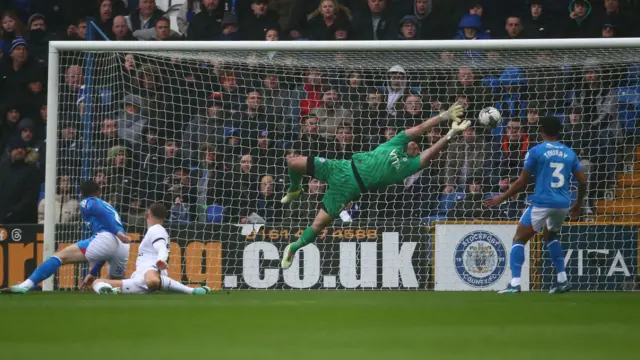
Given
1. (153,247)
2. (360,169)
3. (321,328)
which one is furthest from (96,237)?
(321,328)

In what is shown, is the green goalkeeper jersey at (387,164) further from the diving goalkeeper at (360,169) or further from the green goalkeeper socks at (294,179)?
the green goalkeeper socks at (294,179)

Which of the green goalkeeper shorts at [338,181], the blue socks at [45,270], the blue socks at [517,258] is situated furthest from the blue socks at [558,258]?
the blue socks at [45,270]

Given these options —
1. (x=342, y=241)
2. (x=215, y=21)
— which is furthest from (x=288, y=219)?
(x=215, y=21)

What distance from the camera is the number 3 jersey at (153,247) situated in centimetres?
1208

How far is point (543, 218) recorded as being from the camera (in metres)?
12.0

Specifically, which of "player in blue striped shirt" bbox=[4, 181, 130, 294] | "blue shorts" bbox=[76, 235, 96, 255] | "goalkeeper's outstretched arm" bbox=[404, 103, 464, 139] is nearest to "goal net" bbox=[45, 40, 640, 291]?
"player in blue striped shirt" bbox=[4, 181, 130, 294]

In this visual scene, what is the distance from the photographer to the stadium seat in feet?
47.9

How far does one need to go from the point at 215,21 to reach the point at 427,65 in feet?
12.4

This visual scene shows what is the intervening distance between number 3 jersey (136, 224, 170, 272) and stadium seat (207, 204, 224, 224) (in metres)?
2.15

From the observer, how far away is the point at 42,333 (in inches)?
275

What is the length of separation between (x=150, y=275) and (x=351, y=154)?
3.65 metres

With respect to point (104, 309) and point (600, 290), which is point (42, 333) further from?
point (600, 290)

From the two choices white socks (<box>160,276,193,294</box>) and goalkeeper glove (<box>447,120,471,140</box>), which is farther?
white socks (<box>160,276,193,294</box>)

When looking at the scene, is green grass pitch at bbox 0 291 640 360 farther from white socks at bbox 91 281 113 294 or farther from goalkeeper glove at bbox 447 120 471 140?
goalkeeper glove at bbox 447 120 471 140
